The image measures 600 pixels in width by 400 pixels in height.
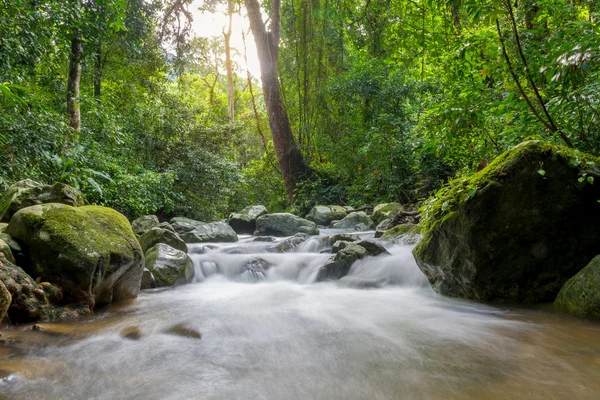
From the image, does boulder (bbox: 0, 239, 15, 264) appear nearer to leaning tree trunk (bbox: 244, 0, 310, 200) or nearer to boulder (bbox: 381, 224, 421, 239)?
boulder (bbox: 381, 224, 421, 239)

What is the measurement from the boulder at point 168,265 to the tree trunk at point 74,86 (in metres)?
3.70

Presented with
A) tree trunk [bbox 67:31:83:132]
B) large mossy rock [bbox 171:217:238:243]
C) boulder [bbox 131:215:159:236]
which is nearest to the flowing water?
boulder [bbox 131:215:159:236]

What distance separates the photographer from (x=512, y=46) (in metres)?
4.33

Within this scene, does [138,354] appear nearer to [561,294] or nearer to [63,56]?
[561,294]

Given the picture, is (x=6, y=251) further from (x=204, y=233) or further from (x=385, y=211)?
(x=385, y=211)

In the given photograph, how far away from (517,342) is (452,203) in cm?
149

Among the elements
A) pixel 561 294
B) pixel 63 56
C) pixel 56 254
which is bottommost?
pixel 561 294

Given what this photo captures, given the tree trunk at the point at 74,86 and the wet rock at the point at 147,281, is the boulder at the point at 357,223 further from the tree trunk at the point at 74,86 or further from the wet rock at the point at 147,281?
the tree trunk at the point at 74,86

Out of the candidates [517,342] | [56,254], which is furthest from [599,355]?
[56,254]

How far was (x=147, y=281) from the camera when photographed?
4699 millimetres

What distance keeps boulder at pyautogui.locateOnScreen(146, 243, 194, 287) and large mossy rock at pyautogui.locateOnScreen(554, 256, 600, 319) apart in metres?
4.51

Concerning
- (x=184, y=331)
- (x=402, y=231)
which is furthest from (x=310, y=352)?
(x=402, y=231)

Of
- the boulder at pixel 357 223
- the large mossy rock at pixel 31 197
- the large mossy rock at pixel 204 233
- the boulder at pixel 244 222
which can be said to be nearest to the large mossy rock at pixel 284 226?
the boulder at pixel 357 223

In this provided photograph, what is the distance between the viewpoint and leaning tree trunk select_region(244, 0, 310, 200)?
12289 millimetres
